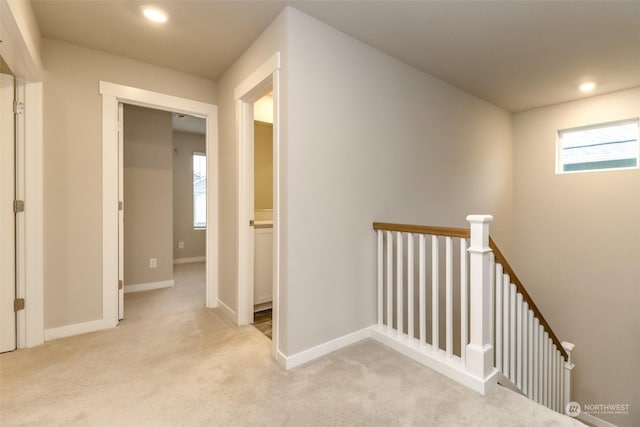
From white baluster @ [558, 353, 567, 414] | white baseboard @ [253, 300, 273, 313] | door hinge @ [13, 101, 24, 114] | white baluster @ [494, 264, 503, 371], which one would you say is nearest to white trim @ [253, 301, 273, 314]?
white baseboard @ [253, 300, 273, 313]

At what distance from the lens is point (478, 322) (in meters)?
1.76

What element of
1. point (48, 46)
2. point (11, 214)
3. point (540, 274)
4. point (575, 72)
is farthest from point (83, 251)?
point (540, 274)

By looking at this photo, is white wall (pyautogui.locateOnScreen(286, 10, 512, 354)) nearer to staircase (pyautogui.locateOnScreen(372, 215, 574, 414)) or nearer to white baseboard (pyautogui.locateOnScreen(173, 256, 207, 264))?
staircase (pyautogui.locateOnScreen(372, 215, 574, 414))

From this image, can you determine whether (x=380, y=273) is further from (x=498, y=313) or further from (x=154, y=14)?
(x=154, y=14)

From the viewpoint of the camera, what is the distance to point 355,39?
2307 mm

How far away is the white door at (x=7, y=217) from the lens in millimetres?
2075

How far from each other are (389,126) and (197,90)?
1.95m

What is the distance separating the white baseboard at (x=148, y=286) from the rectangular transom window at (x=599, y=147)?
213 inches

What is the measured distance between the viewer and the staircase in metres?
1.75

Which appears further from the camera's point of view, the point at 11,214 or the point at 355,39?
the point at 355,39

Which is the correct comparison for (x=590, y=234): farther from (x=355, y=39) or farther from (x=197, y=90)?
(x=197, y=90)

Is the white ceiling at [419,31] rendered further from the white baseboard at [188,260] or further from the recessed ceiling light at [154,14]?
the white baseboard at [188,260]

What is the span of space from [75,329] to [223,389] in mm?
1601

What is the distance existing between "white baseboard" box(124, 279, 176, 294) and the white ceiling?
8.64 ft
